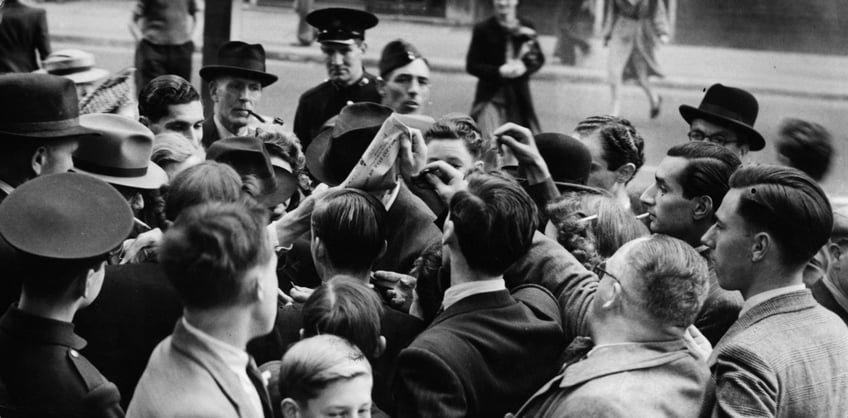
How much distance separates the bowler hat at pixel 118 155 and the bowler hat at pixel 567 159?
1.78 metres

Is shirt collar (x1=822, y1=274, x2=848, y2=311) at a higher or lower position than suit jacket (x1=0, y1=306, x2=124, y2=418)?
lower

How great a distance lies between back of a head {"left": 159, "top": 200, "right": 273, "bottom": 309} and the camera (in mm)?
2535

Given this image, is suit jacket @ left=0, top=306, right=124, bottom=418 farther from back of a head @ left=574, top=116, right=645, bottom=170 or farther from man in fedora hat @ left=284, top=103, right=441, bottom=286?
back of a head @ left=574, top=116, right=645, bottom=170

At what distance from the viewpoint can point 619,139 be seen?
5367 millimetres

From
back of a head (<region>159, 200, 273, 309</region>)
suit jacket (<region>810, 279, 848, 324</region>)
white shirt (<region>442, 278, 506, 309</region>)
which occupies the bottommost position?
suit jacket (<region>810, 279, 848, 324</region>)

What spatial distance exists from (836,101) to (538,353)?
8.34m

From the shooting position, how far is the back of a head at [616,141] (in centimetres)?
536

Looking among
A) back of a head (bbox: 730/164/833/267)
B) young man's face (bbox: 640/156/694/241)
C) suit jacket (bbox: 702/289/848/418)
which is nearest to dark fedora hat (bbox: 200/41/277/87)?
young man's face (bbox: 640/156/694/241)

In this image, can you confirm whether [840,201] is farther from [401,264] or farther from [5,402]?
[5,402]

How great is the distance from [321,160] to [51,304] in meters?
1.96

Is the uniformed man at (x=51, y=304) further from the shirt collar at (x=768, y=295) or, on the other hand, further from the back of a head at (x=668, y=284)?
the shirt collar at (x=768, y=295)

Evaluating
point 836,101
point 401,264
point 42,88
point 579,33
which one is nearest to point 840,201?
point 836,101

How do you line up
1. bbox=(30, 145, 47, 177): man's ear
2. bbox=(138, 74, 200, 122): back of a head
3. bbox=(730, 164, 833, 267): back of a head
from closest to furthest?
bbox=(730, 164, 833, 267): back of a head, bbox=(30, 145, 47, 177): man's ear, bbox=(138, 74, 200, 122): back of a head

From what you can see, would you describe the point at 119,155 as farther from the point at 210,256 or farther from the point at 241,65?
the point at 241,65
